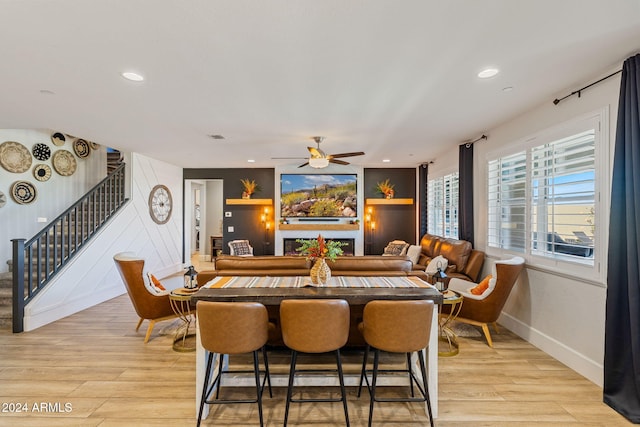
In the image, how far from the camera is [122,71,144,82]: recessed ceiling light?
2.63 metres

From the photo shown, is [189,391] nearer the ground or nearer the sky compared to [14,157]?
nearer the ground

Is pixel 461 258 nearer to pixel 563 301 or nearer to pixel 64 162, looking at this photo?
pixel 563 301

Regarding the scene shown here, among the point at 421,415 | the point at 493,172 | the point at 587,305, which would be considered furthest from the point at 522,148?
the point at 421,415

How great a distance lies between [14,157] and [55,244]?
88.9 inches

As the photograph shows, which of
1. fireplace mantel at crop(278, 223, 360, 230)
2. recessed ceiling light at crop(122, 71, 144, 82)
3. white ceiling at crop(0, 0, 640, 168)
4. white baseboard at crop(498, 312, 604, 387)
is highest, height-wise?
white ceiling at crop(0, 0, 640, 168)

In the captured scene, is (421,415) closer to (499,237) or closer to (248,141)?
(499,237)

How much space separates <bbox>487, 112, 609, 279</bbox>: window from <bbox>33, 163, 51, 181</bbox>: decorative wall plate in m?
7.90

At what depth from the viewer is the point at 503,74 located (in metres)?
2.68

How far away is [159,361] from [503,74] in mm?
4435

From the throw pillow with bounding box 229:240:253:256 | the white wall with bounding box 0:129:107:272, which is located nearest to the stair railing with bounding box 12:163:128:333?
the white wall with bounding box 0:129:107:272

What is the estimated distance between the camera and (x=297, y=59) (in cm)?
241

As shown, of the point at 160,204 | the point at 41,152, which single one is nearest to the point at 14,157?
the point at 41,152

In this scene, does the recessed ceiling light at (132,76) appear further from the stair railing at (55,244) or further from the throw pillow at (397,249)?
the throw pillow at (397,249)

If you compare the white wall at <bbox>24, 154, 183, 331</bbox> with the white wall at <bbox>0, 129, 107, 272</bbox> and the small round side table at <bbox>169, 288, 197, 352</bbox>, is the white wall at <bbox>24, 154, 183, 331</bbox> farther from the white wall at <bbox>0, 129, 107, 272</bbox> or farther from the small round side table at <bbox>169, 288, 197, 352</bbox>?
the white wall at <bbox>0, 129, 107, 272</bbox>
